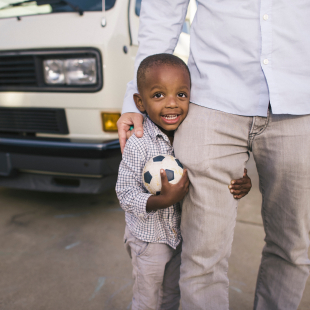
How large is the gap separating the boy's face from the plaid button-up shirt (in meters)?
0.09

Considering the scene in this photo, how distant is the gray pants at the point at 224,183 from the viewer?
42.0 inches

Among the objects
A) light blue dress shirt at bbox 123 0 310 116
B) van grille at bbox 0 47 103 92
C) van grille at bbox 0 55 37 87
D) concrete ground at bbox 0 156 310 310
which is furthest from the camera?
van grille at bbox 0 55 37 87

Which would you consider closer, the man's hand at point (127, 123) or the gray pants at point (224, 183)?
the gray pants at point (224, 183)

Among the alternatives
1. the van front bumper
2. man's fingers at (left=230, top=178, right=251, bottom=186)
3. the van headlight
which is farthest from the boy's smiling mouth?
the van headlight

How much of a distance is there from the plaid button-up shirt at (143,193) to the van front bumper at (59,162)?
0.91 metres

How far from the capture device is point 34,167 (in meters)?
2.26

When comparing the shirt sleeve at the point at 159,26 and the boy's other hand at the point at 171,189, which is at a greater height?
the shirt sleeve at the point at 159,26

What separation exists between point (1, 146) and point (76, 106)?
2.30ft

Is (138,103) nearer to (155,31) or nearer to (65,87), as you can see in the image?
(155,31)

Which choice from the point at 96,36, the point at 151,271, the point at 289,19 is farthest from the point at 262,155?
the point at 96,36

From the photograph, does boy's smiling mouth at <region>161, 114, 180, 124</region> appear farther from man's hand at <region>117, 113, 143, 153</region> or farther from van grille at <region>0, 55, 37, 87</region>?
van grille at <region>0, 55, 37, 87</region>

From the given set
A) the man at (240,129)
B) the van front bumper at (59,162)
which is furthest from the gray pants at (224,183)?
the van front bumper at (59,162)

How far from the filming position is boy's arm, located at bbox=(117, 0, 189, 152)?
4.09 ft

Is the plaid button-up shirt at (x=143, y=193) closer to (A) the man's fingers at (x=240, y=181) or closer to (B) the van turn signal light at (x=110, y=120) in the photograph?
(A) the man's fingers at (x=240, y=181)
